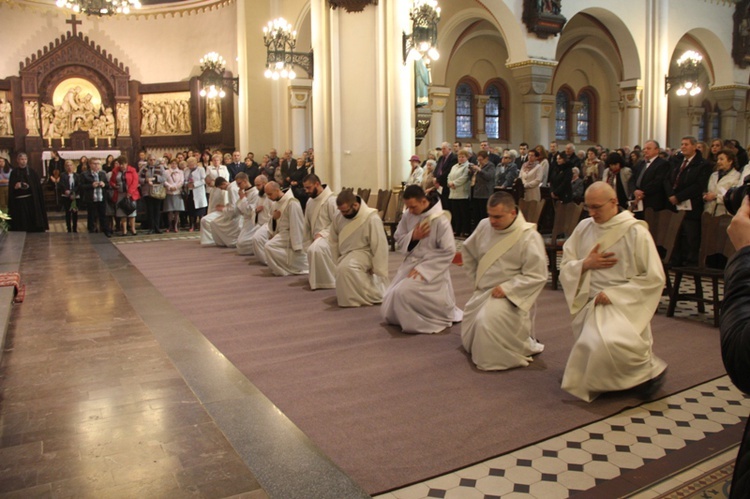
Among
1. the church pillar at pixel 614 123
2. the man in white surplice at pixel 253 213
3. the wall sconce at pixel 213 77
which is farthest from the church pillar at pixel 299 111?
the church pillar at pixel 614 123

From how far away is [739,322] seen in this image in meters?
1.46

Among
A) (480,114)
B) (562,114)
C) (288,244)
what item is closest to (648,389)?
(288,244)

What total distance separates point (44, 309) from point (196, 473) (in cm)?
421

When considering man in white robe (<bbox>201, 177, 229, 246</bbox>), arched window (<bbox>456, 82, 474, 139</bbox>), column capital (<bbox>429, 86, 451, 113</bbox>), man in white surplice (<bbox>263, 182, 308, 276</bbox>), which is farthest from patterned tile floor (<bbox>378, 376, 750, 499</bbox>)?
arched window (<bbox>456, 82, 474, 139</bbox>)

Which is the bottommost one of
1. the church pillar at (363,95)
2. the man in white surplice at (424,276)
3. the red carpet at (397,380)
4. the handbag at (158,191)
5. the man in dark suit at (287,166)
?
the red carpet at (397,380)

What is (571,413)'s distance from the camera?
13.8 feet

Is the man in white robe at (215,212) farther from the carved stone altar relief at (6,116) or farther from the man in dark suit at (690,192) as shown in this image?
the carved stone altar relief at (6,116)

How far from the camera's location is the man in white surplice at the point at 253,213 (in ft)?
36.4

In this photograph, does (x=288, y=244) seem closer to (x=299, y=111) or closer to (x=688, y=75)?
→ (x=299, y=111)

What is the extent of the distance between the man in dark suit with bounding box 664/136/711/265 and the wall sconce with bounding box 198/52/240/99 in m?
13.3

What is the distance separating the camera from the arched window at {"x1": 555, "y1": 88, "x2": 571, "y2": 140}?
2325 centimetres

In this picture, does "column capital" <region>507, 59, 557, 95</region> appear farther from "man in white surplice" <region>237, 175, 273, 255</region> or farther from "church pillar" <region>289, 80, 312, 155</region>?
"man in white surplice" <region>237, 175, 273, 255</region>

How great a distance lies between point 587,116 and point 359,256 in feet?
62.8

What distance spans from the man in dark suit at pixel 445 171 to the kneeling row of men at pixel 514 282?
539 centimetres
